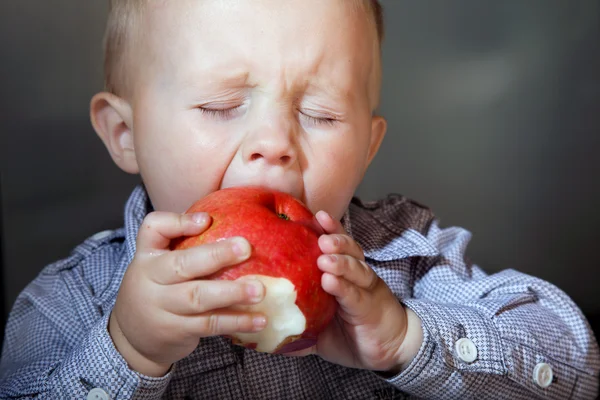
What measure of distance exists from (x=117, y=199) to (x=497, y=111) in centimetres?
78

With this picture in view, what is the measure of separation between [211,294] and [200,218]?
8 cm

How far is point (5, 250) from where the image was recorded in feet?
4.00

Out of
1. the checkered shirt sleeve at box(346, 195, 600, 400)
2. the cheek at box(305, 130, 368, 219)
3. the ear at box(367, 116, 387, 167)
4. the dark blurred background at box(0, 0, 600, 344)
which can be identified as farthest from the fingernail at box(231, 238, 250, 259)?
the dark blurred background at box(0, 0, 600, 344)

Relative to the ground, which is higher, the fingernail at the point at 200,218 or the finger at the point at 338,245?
the fingernail at the point at 200,218

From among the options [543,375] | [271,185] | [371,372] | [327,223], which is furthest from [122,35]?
[543,375]

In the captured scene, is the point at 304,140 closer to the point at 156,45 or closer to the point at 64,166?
the point at 156,45

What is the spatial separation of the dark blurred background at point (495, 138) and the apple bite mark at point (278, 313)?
2.29 ft

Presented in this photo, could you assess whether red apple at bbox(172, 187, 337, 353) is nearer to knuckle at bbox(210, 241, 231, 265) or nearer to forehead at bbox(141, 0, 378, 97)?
knuckle at bbox(210, 241, 231, 265)

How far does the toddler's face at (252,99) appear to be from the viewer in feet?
2.67

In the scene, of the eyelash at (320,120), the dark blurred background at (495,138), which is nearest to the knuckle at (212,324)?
the eyelash at (320,120)

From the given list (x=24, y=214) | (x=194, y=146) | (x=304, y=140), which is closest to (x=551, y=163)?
(x=304, y=140)

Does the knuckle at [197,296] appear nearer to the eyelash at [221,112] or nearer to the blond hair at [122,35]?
the eyelash at [221,112]

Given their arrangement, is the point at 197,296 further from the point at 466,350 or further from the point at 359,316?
the point at 466,350

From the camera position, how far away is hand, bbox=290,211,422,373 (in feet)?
2.24
